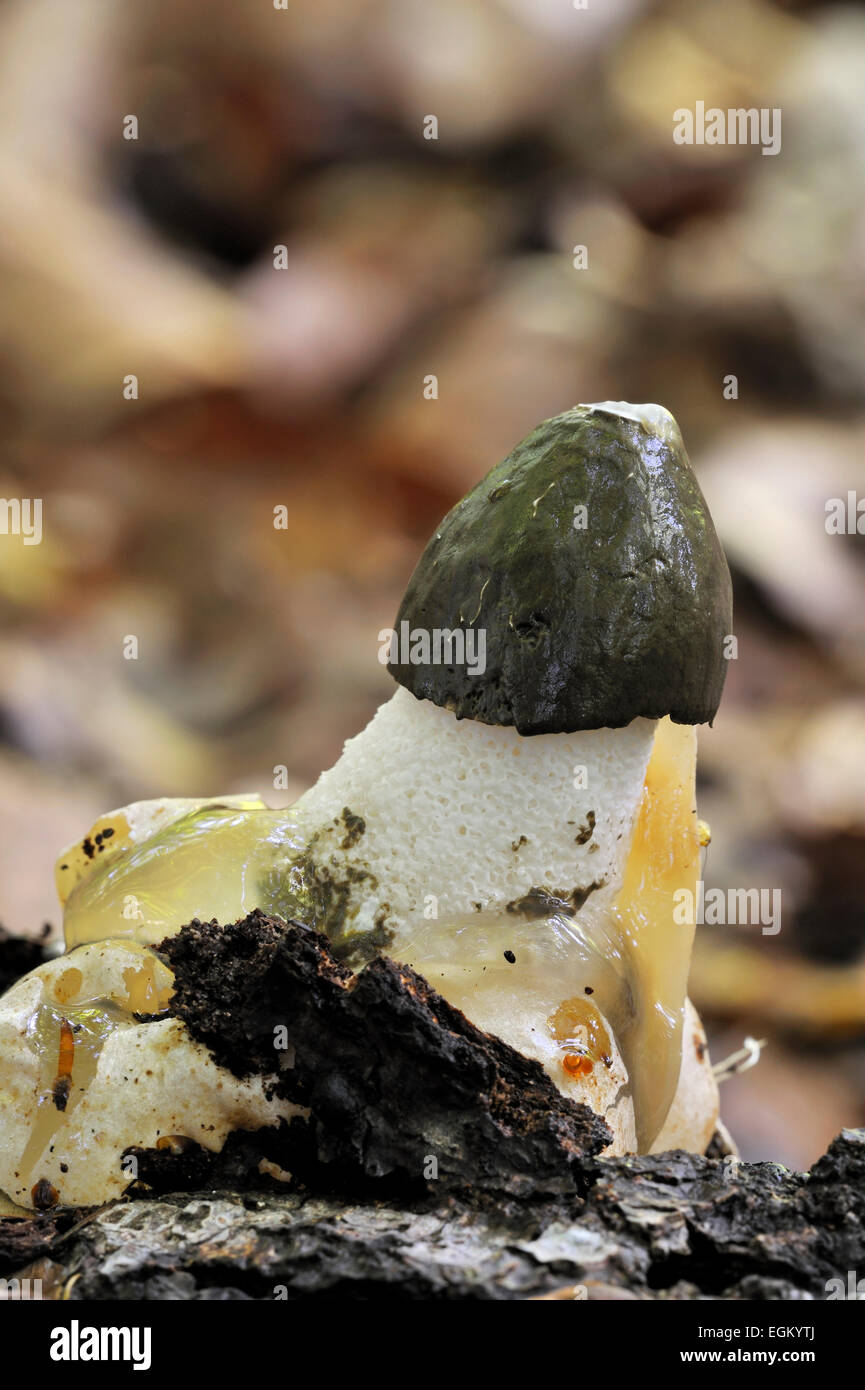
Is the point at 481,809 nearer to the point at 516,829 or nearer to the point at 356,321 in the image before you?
the point at 516,829

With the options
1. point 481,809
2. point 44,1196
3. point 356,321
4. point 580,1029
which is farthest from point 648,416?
point 356,321

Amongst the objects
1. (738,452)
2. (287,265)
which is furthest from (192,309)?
(738,452)

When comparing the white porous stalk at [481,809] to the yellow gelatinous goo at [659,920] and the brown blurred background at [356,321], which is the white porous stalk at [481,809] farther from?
the brown blurred background at [356,321]

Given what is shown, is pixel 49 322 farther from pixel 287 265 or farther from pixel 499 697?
pixel 499 697

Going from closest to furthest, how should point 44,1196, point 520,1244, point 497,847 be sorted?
point 520,1244 → point 44,1196 → point 497,847

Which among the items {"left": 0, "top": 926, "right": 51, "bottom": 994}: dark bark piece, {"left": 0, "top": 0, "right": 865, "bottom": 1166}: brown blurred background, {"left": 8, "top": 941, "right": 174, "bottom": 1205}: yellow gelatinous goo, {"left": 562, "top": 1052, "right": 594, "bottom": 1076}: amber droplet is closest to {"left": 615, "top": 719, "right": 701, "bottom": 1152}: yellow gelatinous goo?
{"left": 562, "top": 1052, "right": 594, "bottom": 1076}: amber droplet

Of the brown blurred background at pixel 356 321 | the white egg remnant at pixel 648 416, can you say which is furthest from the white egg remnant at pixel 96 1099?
the brown blurred background at pixel 356 321
